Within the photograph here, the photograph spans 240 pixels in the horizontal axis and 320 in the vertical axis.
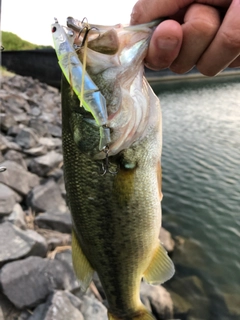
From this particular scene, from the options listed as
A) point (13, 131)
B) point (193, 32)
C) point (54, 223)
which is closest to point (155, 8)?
point (193, 32)

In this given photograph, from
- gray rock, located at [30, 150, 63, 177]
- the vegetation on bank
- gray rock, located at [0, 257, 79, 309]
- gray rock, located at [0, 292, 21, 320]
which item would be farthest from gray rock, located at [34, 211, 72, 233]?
the vegetation on bank

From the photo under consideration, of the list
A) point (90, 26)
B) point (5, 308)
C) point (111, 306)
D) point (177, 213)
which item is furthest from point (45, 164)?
point (90, 26)

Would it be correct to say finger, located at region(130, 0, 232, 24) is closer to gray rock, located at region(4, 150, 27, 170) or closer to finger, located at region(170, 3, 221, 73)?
finger, located at region(170, 3, 221, 73)

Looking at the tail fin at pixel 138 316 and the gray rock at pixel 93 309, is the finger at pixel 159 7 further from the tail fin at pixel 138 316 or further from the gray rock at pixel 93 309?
the gray rock at pixel 93 309

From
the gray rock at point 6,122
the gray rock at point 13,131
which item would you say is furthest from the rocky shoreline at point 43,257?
the gray rock at point 6,122

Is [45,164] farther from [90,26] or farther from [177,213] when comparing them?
[90,26]
